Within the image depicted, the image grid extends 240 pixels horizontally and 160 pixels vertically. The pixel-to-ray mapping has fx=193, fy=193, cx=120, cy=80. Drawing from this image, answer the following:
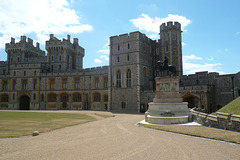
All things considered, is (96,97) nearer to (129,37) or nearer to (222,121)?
(129,37)

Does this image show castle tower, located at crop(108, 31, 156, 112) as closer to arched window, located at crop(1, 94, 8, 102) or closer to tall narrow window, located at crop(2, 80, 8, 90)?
arched window, located at crop(1, 94, 8, 102)

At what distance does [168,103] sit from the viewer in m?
19.4

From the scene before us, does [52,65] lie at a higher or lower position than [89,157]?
higher

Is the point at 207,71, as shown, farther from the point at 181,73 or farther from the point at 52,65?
the point at 52,65

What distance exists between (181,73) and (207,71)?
6.27 m

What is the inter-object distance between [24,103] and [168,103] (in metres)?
47.1

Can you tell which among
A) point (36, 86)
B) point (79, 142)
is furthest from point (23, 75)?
point (79, 142)

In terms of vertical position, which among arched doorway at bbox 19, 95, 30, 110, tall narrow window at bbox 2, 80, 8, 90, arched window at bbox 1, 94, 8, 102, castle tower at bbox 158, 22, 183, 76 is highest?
castle tower at bbox 158, 22, 183, 76

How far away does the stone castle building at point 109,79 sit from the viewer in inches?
1396

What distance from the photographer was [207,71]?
37906mm

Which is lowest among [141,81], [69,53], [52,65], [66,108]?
[66,108]

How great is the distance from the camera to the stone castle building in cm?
3547

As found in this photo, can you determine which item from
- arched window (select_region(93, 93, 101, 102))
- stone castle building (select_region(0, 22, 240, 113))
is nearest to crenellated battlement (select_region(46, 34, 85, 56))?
stone castle building (select_region(0, 22, 240, 113))

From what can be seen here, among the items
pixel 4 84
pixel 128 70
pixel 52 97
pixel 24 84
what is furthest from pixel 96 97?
pixel 4 84
